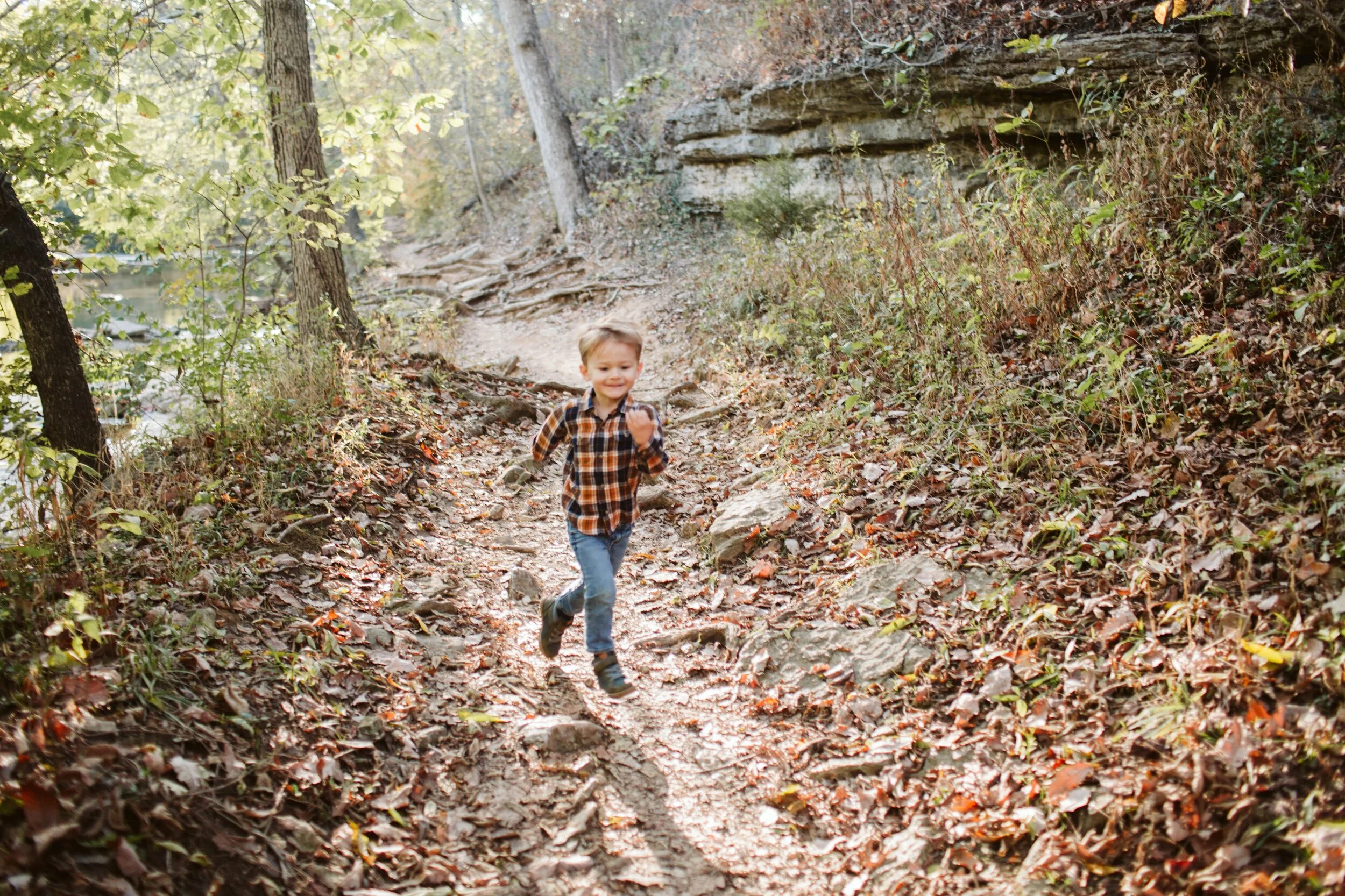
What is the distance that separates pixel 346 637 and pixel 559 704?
1.15 metres

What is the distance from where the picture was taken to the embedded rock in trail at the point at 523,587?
4.99 meters

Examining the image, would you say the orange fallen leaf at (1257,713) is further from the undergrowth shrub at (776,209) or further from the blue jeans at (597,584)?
the undergrowth shrub at (776,209)

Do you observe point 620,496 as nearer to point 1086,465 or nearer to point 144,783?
point 144,783

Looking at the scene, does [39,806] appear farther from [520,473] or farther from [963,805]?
[520,473]

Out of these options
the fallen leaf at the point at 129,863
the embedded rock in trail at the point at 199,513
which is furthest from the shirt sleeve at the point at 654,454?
the embedded rock in trail at the point at 199,513

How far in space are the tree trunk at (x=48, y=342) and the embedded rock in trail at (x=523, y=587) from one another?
2648 mm

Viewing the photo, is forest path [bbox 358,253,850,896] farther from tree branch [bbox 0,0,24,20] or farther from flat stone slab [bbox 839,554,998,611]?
tree branch [bbox 0,0,24,20]

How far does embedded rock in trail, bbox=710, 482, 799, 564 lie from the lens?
5.20 m

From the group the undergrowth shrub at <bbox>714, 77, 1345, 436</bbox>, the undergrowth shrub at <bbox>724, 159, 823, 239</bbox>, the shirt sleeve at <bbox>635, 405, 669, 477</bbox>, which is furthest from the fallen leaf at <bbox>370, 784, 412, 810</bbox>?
the undergrowth shrub at <bbox>724, 159, 823, 239</bbox>

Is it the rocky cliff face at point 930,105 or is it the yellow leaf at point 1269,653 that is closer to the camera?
the yellow leaf at point 1269,653

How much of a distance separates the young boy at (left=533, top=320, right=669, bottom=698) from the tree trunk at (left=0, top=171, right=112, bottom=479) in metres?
3.18

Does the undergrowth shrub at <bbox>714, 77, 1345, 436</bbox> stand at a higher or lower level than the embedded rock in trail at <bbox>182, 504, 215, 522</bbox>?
higher

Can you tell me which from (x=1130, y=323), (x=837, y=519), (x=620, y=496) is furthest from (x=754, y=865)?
(x=1130, y=323)

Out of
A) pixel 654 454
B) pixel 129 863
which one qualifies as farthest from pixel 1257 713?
pixel 129 863
